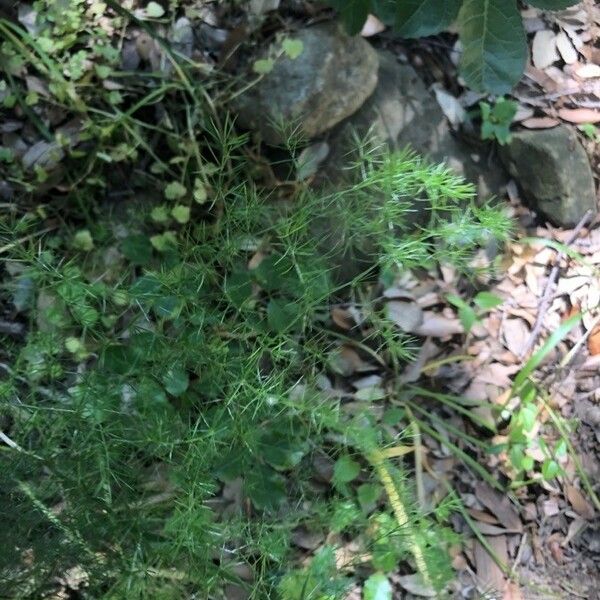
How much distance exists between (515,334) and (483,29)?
80cm

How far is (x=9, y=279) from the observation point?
1.67 meters

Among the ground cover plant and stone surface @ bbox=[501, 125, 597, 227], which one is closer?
the ground cover plant

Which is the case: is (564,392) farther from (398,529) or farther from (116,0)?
(116,0)

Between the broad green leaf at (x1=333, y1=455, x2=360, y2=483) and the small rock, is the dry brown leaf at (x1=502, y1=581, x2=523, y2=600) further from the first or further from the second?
the small rock

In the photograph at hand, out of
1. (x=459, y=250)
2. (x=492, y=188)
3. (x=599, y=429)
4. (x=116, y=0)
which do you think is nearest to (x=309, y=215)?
(x=459, y=250)

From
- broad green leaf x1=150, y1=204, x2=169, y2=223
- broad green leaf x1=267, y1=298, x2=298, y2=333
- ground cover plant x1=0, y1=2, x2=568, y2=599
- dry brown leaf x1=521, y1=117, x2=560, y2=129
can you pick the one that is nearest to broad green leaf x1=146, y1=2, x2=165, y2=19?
ground cover plant x1=0, y1=2, x2=568, y2=599

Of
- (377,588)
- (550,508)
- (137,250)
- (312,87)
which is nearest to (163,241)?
(137,250)

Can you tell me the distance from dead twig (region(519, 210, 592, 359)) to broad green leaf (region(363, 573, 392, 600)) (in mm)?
655

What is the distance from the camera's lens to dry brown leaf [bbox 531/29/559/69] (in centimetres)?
193

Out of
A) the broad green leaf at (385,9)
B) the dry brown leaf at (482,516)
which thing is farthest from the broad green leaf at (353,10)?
the dry brown leaf at (482,516)

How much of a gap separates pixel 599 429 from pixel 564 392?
0.12 m

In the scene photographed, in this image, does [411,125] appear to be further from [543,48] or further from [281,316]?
[281,316]

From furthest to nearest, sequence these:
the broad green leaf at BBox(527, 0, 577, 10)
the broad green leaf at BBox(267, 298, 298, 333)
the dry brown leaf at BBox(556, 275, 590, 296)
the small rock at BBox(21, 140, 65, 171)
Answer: the dry brown leaf at BBox(556, 275, 590, 296) < the small rock at BBox(21, 140, 65, 171) < the broad green leaf at BBox(267, 298, 298, 333) < the broad green leaf at BBox(527, 0, 577, 10)

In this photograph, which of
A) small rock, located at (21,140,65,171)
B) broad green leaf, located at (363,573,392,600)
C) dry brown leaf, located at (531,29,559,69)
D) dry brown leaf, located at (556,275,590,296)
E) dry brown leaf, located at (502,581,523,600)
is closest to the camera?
broad green leaf, located at (363,573,392,600)
